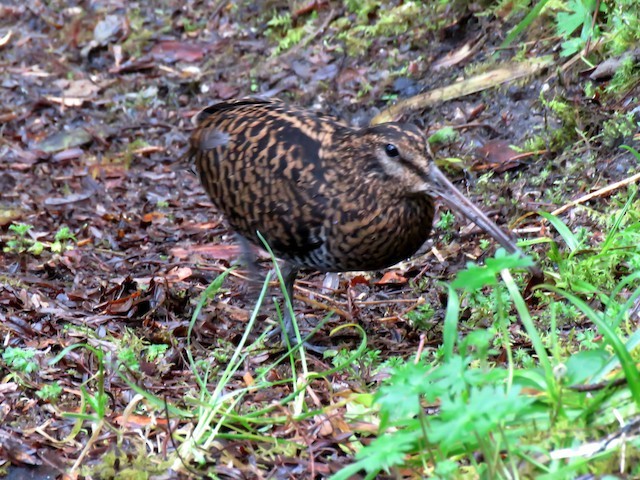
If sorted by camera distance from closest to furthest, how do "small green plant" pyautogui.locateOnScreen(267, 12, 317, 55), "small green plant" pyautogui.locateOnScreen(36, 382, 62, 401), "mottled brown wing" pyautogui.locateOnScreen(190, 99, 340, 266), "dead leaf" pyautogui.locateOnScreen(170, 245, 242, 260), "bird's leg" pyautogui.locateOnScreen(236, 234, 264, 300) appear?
"small green plant" pyautogui.locateOnScreen(36, 382, 62, 401) < "mottled brown wing" pyautogui.locateOnScreen(190, 99, 340, 266) < "bird's leg" pyautogui.locateOnScreen(236, 234, 264, 300) < "dead leaf" pyautogui.locateOnScreen(170, 245, 242, 260) < "small green plant" pyautogui.locateOnScreen(267, 12, 317, 55)

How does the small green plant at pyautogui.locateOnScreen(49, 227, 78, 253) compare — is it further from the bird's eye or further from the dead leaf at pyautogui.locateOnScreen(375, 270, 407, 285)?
the bird's eye

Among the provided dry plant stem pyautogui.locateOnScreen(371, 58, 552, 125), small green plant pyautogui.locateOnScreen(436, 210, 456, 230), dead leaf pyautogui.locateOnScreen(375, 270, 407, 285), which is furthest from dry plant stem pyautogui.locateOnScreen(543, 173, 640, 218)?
dry plant stem pyautogui.locateOnScreen(371, 58, 552, 125)

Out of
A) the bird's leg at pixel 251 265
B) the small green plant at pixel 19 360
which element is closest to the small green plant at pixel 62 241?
the bird's leg at pixel 251 265

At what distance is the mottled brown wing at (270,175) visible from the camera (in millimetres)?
4254

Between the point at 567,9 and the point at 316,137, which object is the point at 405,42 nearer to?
the point at 567,9

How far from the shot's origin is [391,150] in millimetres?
4145

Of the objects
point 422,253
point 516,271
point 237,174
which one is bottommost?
point 422,253

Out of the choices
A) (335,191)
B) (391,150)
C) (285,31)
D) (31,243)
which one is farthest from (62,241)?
(285,31)

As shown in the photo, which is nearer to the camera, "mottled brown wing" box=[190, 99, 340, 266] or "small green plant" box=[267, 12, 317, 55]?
"mottled brown wing" box=[190, 99, 340, 266]

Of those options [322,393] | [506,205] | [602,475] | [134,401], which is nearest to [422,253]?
[506,205]

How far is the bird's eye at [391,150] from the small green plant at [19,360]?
→ 5.53 ft

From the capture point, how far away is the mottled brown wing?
4254 millimetres

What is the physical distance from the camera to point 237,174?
14.8 feet

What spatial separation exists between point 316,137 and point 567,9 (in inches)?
87.5
